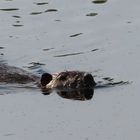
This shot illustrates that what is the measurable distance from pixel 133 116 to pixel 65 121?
39.3 inches

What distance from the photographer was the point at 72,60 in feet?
55.1

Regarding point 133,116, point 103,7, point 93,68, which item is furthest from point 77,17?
point 133,116

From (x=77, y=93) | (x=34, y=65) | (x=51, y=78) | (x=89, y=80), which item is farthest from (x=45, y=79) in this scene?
(x=34, y=65)

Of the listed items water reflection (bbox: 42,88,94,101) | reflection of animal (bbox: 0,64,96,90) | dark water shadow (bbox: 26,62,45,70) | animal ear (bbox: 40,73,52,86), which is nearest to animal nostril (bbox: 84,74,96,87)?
reflection of animal (bbox: 0,64,96,90)

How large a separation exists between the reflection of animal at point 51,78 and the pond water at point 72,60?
8.7 inches

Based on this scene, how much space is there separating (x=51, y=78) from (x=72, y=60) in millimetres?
1803

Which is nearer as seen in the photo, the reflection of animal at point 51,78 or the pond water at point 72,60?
the pond water at point 72,60

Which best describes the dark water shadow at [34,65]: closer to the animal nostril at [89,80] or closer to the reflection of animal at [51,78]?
the reflection of animal at [51,78]

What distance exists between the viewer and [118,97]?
14.0 m

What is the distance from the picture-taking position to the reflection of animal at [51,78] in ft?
47.7

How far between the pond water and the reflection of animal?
221mm

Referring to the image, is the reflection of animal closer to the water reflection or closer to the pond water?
the water reflection

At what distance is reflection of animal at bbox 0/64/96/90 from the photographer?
14.5 m

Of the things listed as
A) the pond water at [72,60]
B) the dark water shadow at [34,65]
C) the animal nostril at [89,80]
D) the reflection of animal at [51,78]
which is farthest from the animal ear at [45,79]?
the dark water shadow at [34,65]
